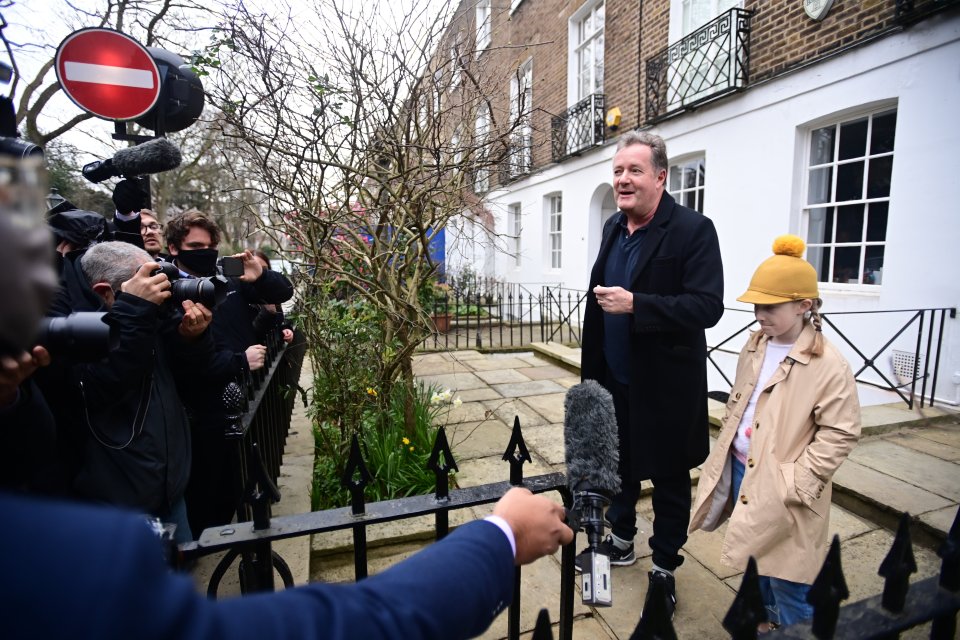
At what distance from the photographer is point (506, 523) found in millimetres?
907

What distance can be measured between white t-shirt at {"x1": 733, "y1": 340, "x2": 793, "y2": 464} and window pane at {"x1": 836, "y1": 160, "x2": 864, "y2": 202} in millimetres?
4829

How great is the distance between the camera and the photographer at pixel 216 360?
234 centimetres

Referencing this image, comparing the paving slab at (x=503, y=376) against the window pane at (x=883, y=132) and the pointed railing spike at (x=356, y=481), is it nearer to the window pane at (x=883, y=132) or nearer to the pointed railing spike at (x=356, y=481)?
the window pane at (x=883, y=132)

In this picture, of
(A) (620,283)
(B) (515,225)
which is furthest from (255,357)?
(B) (515,225)

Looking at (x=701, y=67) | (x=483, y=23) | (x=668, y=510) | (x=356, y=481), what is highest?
(x=701, y=67)

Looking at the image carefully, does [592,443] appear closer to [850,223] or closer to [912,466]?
[912,466]

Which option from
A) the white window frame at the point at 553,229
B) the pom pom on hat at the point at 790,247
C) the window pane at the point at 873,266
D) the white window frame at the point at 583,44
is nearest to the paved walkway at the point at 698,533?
the window pane at the point at 873,266

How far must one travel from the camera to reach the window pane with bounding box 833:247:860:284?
18.7ft

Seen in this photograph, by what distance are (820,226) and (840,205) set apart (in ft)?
1.20

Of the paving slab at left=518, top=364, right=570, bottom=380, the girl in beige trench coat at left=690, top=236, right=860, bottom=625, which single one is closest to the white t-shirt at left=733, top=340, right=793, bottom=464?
the girl in beige trench coat at left=690, top=236, right=860, bottom=625

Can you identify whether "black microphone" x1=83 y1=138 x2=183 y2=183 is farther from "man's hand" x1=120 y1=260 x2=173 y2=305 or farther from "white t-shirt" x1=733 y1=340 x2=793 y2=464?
"white t-shirt" x1=733 y1=340 x2=793 y2=464

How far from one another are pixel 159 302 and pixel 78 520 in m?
1.55

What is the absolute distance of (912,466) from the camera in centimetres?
356

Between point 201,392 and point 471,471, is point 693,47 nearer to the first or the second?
point 471,471
